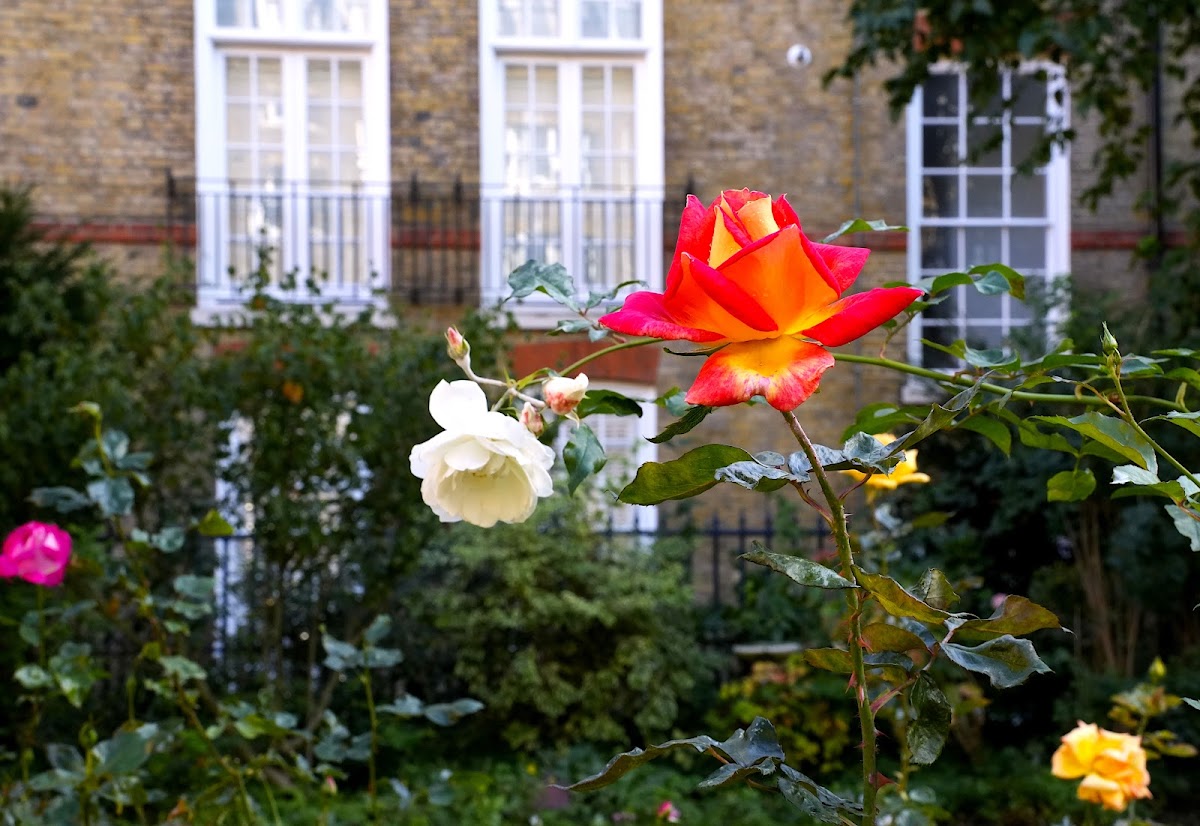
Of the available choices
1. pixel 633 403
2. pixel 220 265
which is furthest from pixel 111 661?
pixel 633 403

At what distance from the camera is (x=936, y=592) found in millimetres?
969

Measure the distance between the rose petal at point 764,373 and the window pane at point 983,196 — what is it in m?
10.6

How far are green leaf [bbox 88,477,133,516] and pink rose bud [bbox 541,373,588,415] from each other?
173 centimetres

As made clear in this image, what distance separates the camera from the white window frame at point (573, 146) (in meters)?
10.3

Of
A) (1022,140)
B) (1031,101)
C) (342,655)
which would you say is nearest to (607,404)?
(342,655)

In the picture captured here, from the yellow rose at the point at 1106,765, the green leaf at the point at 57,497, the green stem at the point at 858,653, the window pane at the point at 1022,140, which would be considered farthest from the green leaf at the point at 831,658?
the window pane at the point at 1022,140

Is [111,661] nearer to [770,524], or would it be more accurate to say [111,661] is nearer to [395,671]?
[395,671]

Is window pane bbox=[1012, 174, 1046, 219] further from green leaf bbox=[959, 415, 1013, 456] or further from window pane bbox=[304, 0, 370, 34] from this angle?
green leaf bbox=[959, 415, 1013, 456]

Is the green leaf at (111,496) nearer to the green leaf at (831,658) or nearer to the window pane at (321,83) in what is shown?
the green leaf at (831,658)

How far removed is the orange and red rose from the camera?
786mm

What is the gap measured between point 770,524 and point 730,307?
758 cm

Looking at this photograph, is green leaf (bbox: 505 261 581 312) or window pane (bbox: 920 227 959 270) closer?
green leaf (bbox: 505 261 581 312)

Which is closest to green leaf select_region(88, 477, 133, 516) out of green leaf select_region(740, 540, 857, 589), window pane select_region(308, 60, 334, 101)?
green leaf select_region(740, 540, 857, 589)

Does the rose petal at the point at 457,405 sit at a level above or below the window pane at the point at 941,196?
below
